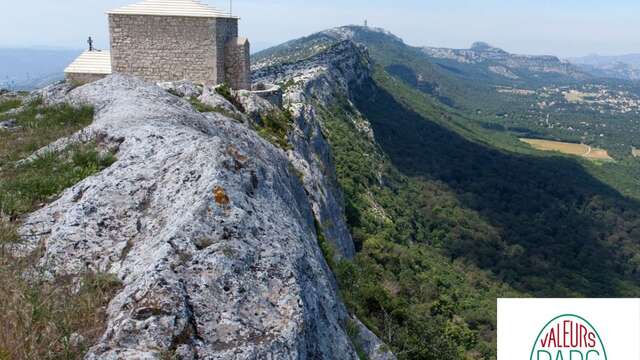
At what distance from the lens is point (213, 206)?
588cm

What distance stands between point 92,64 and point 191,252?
18.7m

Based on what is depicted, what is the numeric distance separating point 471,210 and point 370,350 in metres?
71.8

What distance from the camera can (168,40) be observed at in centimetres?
1980

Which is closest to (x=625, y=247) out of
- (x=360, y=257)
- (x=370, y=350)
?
(x=360, y=257)

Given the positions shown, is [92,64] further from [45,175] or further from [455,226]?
[455,226]

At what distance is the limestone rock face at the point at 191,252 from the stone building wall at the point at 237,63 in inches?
541

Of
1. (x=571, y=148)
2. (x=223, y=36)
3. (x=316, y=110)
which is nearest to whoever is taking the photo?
(x=223, y=36)

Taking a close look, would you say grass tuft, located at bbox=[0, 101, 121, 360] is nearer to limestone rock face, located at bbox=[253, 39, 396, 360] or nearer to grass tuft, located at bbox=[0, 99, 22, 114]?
limestone rock face, located at bbox=[253, 39, 396, 360]

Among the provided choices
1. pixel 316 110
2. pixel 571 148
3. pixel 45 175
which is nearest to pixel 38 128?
pixel 45 175

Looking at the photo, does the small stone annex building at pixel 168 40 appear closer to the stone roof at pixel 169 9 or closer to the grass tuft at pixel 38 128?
the stone roof at pixel 169 9

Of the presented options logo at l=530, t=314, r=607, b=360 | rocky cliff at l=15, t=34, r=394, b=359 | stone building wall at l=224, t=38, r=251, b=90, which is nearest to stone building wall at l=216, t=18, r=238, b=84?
stone building wall at l=224, t=38, r=251, b=90

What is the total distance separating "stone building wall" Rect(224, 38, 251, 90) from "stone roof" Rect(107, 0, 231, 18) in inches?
60.9

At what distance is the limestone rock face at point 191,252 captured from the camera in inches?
180

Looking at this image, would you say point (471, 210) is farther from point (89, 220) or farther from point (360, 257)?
point (89, 220)
